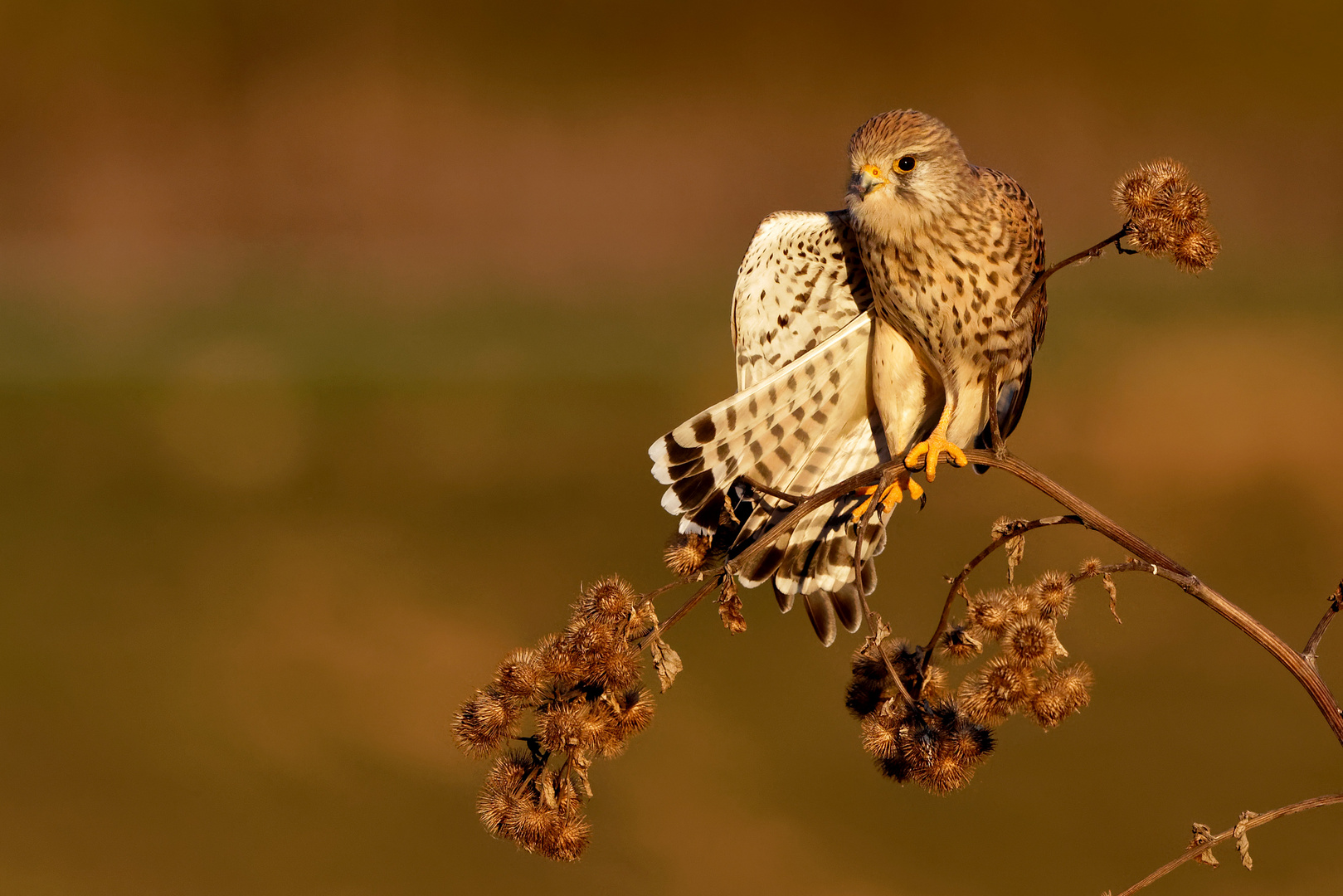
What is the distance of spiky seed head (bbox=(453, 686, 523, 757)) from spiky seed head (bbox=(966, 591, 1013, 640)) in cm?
59

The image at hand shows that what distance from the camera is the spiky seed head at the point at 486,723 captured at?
155 centimetres

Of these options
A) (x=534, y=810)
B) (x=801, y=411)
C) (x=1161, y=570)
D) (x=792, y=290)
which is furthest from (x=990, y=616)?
(x=792, y=290)

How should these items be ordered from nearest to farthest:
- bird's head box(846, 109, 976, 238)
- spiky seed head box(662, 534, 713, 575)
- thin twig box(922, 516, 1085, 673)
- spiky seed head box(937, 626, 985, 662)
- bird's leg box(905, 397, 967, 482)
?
1. thin twig box(922, 516, 1085, 673)
2. spiky seed head box(937, 626, 985, 662)
3. spiky seed head box(662, 534, 713, 575)
4. bird's leg box(905, 397, 967, 482)
5. bird's head box(846, 109, 976, 238)

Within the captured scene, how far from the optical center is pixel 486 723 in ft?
5.09

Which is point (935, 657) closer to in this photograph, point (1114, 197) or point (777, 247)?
point (1114, 197)

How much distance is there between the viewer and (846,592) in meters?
2.65

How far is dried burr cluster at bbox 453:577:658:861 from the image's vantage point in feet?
4.94

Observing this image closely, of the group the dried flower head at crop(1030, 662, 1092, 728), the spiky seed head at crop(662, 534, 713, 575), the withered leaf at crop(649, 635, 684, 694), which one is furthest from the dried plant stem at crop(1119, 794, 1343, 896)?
the spiky seed head at crop(662, 534, 713, 575)

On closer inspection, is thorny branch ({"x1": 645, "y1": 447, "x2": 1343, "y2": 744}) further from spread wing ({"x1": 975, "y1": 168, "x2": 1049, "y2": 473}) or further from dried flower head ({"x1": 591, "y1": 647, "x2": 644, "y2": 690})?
spread wing ({"x1": 975, "y1": 168, "x2": 1049, "y2": 473})

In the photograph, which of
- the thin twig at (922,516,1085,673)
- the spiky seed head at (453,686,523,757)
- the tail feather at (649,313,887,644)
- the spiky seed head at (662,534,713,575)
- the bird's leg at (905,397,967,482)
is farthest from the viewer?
the tail feather at (649,313,887,644)

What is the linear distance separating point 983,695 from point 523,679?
0.57 meters

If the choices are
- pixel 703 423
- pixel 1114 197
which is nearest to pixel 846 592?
pixel 703 423

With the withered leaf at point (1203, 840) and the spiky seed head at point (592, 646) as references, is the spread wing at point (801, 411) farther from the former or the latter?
the withered leaf at point (1203, 840)

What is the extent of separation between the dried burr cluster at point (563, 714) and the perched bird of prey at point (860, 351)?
1.90ft
